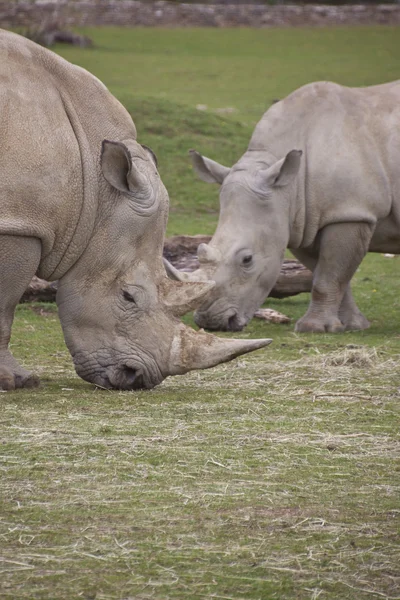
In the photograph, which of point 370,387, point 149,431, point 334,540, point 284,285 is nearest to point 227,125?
point 284,285

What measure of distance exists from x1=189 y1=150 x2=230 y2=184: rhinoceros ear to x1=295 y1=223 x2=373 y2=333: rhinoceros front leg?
3.24 ft

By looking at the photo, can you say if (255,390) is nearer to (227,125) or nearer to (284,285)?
(284,285)

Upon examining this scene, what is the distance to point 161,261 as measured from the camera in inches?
263

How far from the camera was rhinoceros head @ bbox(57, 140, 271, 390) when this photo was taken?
256 inches

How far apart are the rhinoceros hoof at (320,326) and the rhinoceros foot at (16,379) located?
11.3 ft

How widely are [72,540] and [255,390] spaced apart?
9.89 ft

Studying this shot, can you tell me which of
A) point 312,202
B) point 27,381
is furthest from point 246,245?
point 27,381

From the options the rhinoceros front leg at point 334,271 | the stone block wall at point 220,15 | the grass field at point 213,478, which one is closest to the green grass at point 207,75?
the stone block wall at point 220,15

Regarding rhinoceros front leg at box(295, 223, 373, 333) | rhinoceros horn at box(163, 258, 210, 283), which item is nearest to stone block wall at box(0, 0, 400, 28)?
rhinoceros front leg at box(295, 223, 373, 333)

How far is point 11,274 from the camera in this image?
6.27m

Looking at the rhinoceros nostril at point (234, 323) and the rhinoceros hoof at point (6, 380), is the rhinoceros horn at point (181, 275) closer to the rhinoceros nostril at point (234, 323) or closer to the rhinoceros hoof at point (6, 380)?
the rhinoceros nostril at point (234, 323)

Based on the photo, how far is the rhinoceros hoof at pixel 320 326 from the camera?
32.0 feet

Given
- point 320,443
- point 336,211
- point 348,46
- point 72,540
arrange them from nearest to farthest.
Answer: point 72,540 < point 320,443 < point 336,211 < point 348,46

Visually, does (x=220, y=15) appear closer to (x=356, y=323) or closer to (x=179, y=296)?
(x=356, y=323)
